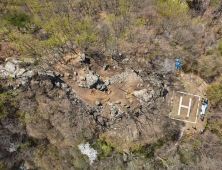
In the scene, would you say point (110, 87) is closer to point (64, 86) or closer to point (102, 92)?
point (102, 92)

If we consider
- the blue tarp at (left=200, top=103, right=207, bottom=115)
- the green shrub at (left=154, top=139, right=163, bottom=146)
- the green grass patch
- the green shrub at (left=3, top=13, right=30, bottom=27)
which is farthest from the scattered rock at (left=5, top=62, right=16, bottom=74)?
the blue tarp at (left=200, top=103, right=207, bottom=115)

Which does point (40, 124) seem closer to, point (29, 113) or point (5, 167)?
point (29, 113)

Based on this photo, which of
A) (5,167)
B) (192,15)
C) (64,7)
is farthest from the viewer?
(192,15)

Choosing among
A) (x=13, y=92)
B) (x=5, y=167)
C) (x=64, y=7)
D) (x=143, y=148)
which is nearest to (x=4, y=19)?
(x=64, y=7)

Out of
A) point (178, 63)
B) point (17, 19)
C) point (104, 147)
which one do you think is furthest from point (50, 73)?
point (178, 63)

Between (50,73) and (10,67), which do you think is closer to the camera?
(10,67)

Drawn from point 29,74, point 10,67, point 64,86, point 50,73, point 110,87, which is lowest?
point 110,87

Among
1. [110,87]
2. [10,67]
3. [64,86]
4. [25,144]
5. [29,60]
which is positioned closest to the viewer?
[25,144]
